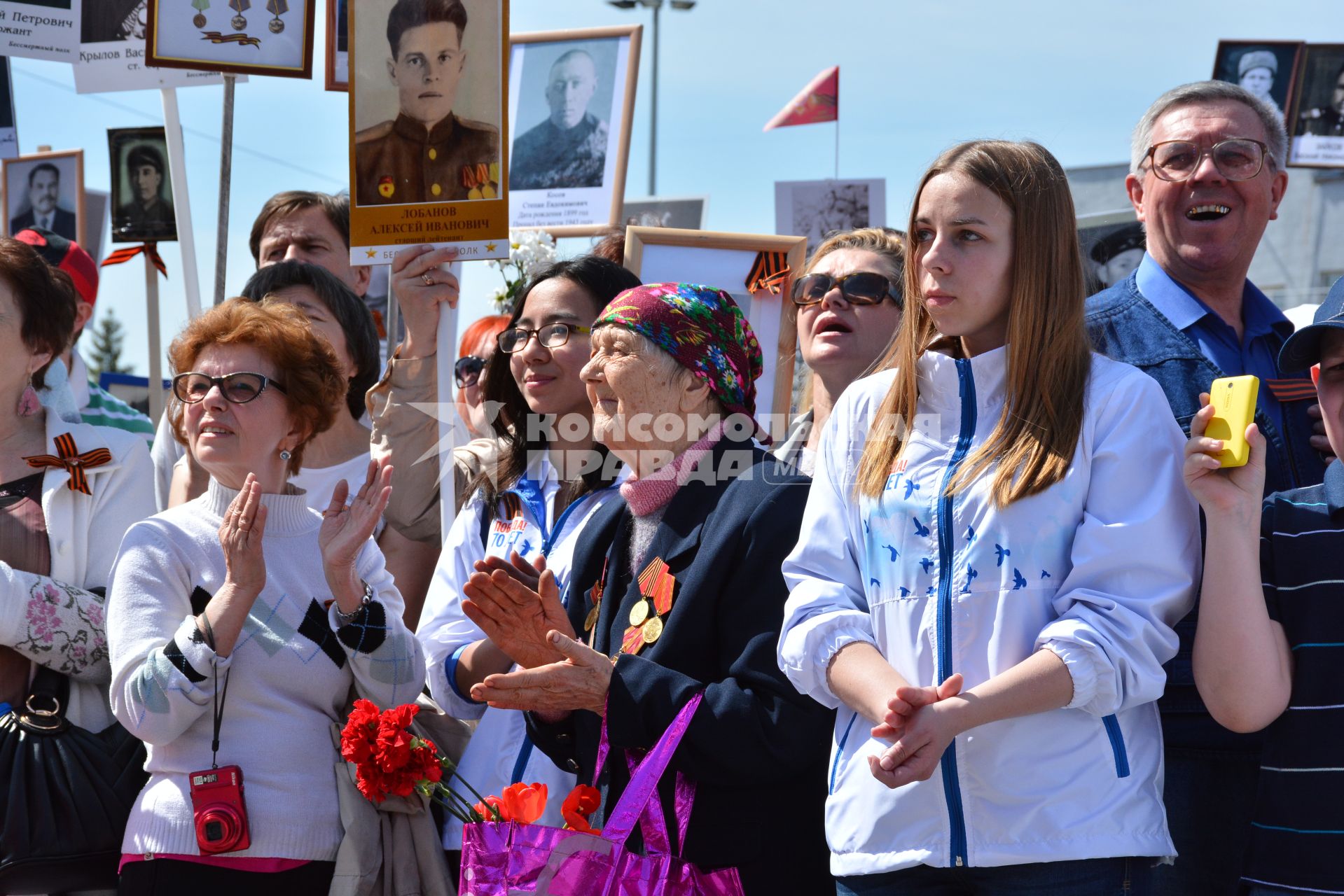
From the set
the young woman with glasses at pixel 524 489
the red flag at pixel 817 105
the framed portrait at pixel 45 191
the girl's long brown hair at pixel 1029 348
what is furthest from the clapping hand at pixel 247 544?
the red flag at pixel 817 105

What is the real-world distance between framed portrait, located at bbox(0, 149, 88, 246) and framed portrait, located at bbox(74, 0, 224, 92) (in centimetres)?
249

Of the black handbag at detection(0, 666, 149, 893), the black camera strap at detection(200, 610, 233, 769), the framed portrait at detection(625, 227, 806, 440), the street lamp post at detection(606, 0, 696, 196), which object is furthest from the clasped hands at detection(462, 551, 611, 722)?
the street lamp post at detection(606, 0, 696, 196)

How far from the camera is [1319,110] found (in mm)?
7168

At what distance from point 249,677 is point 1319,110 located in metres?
6.37

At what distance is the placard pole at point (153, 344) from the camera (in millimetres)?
6477

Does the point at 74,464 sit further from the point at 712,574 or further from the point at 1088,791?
the point at 1088,791

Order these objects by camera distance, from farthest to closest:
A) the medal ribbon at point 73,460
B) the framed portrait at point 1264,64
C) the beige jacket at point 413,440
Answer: the framed portrait at point 1264,64 → the beige jacket at point 413,440 → the medal ribbon at point 73,460

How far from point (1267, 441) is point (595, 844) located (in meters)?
1.71

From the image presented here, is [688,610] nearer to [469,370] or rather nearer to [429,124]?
[429,124]

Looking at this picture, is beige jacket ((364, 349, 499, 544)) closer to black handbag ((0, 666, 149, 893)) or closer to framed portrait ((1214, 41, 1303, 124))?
black handbag ((0, 666, 149, 893))

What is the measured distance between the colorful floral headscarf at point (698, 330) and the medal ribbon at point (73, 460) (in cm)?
154

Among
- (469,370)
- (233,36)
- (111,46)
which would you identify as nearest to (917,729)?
(469,370)

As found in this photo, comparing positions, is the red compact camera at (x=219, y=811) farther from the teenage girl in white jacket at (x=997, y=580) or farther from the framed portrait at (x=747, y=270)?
the framed portrait at (x=747, y=270)

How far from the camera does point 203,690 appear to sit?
10.4 ft
